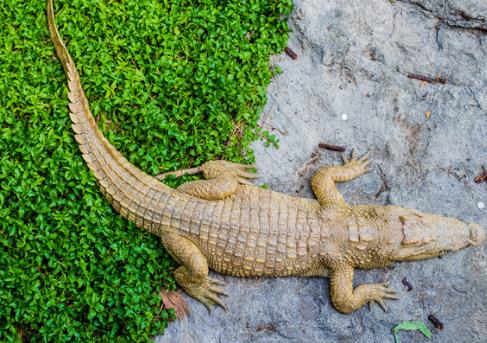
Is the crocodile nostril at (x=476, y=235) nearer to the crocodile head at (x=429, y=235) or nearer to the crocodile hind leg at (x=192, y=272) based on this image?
the crocodile head at (x=429, y=235)

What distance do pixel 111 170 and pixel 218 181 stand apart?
42.6 inches

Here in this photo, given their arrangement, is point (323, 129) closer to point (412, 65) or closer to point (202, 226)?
point (412, 65)

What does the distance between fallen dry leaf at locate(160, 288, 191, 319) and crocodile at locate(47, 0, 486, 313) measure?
13cm

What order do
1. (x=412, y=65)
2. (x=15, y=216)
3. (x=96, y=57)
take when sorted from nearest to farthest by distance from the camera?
(x=15, y=216), (x=96, y=57), (x=412, y=65)

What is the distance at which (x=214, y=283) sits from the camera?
6293 millimetres

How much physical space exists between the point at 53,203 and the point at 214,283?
1.82 m

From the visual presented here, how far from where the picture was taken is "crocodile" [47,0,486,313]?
606cm

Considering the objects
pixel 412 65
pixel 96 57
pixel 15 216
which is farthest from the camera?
pixel 412 65

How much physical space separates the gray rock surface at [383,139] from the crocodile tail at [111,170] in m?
1.18

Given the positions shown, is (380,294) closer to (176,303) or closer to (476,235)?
(476,235)

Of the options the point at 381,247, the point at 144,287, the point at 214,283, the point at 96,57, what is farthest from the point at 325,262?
the point at 96,57

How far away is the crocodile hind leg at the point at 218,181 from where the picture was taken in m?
6.16

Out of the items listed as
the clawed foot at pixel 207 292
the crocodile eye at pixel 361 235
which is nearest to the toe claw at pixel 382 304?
the crocodile eye at pixel 361 235

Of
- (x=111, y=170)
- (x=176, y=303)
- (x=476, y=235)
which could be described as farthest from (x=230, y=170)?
(x=476, y=235)
